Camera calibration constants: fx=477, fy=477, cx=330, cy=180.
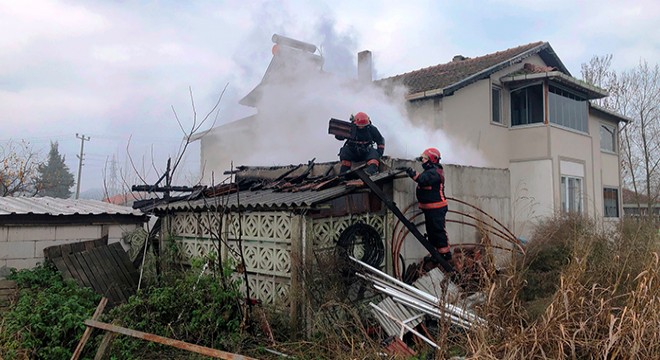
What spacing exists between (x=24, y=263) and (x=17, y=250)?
234 millimetres

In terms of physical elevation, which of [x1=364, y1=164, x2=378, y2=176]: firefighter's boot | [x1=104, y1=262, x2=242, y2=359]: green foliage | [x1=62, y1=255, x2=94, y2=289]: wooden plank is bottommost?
[x1=104, y1=262, x2=242, y2=359]: green foliage

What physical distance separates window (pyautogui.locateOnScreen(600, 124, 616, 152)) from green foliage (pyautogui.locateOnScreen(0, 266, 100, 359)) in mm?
20775

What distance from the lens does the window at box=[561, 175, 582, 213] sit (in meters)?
15.6

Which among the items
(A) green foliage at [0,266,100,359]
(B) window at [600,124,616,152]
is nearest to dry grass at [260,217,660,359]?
(A) green foliage at [0,266,100,359]

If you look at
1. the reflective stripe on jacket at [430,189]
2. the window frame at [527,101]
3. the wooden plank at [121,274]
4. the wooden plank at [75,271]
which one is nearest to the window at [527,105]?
the window frame at [527,101]

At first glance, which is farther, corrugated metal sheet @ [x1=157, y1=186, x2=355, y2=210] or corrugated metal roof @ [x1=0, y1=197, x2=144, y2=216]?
corrugated metal roof @ [x1=0, y1=197, x2=144, y2=216]

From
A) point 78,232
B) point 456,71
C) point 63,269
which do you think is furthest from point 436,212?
point 456,71

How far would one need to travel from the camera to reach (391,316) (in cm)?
575

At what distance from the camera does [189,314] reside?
6219mm

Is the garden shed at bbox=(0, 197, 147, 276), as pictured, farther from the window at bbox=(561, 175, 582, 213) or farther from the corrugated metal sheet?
the window at bbox=(561, 175, 582, 213)

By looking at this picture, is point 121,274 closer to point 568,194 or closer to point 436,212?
point 436,212

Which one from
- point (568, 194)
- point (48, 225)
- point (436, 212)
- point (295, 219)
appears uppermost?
point (568, 194)

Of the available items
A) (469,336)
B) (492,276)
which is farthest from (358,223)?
(469,336)

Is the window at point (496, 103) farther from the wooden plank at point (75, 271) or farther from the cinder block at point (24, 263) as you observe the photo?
the cinder block at point (24, 263)
